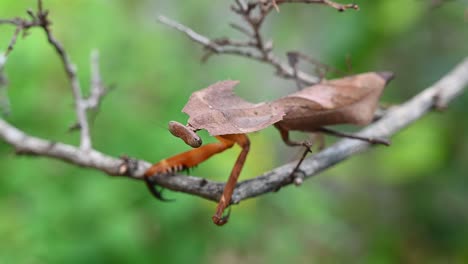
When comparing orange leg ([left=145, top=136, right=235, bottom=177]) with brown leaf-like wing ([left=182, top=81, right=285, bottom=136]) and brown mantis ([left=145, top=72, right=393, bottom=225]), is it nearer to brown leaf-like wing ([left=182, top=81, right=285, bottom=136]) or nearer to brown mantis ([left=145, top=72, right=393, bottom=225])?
brown mantis ([left=145, top=72, right=393, bottom=225])

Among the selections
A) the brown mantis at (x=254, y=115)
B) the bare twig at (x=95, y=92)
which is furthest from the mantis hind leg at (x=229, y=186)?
the bare twig at (x=95, y=92)

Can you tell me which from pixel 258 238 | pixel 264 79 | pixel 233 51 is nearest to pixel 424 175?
pixel 258 238

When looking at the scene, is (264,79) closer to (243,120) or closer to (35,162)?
(35,162)

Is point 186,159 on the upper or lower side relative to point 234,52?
lower

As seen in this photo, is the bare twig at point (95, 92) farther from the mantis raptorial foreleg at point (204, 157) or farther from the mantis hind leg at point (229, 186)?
the mantis hind leg at point (229, 186)

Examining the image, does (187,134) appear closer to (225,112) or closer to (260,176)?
(225,112)

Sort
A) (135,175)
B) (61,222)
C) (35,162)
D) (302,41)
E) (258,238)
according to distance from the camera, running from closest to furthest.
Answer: (135,175)
(61,222)
(35,162)
(258,238)
(302,41)

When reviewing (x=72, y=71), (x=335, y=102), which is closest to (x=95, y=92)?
(x=72, y=71)
